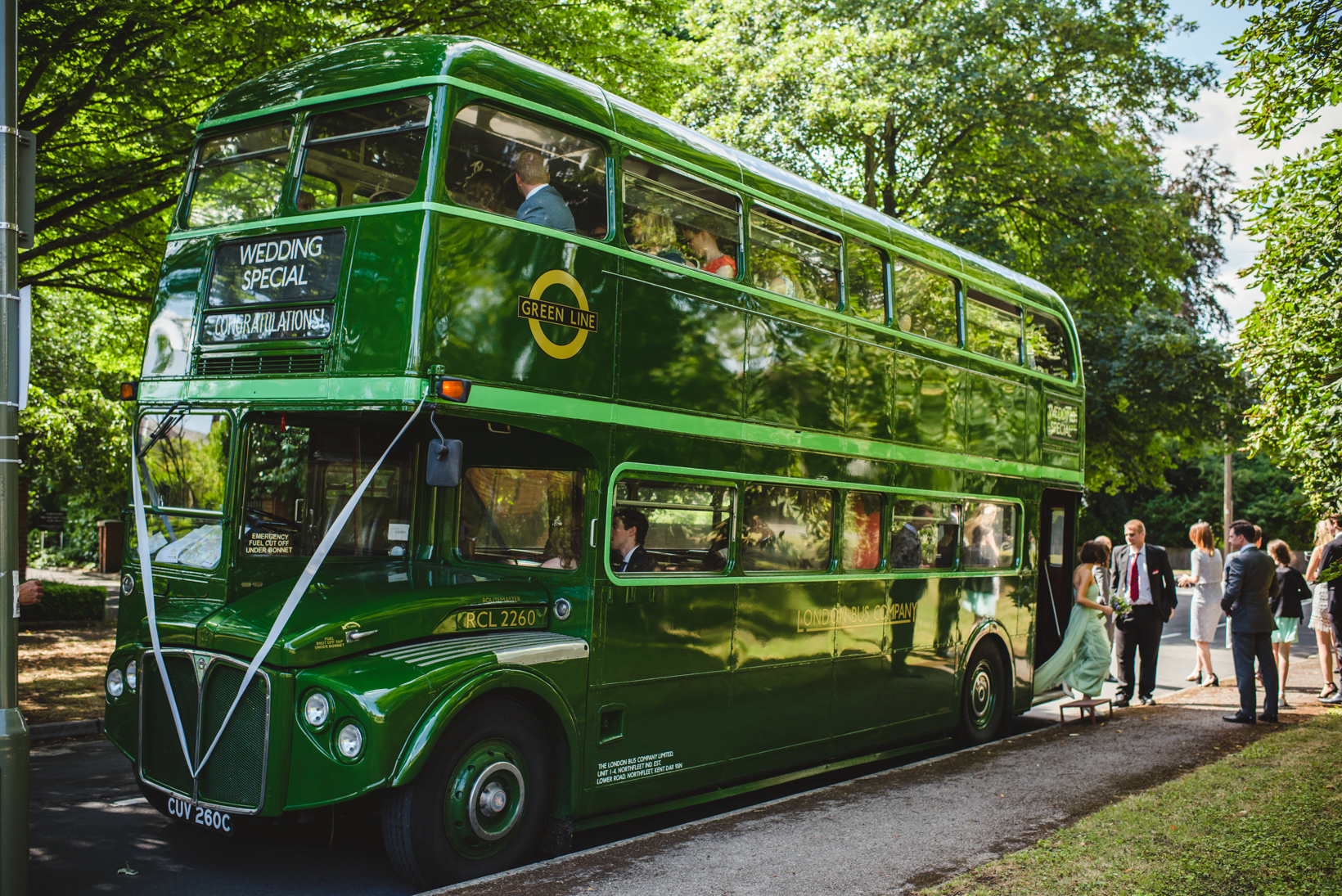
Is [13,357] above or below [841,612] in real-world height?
above

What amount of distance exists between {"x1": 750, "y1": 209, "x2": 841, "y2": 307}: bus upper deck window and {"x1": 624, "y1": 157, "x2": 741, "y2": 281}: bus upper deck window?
0.82 ft

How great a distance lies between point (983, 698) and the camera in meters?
11.0

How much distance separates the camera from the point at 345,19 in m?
12.0

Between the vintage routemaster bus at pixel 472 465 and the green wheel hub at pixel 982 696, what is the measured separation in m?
2.96

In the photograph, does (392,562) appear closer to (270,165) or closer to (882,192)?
(270,165)

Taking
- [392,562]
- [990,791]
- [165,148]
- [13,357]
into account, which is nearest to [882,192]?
[165,148]

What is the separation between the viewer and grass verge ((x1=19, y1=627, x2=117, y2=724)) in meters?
10.3

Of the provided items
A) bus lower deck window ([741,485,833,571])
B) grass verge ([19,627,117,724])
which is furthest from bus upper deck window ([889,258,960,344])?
grass verge ([19,627,117,724])

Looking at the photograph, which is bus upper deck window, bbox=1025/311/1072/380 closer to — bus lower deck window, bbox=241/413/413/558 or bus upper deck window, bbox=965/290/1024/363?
bus upper deck window, bbox=965/290/1024/363

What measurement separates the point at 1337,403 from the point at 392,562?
634cm

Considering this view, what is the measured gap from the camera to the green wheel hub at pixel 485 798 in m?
5.61

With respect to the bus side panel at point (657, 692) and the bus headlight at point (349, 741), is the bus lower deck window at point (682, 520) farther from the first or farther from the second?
the bus headlight at point (349, 741)

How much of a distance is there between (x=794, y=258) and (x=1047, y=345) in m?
4.92

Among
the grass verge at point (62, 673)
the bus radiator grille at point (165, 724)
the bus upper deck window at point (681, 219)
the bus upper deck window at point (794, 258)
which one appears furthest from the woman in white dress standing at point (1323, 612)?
the grass verge at point (62, 673)
